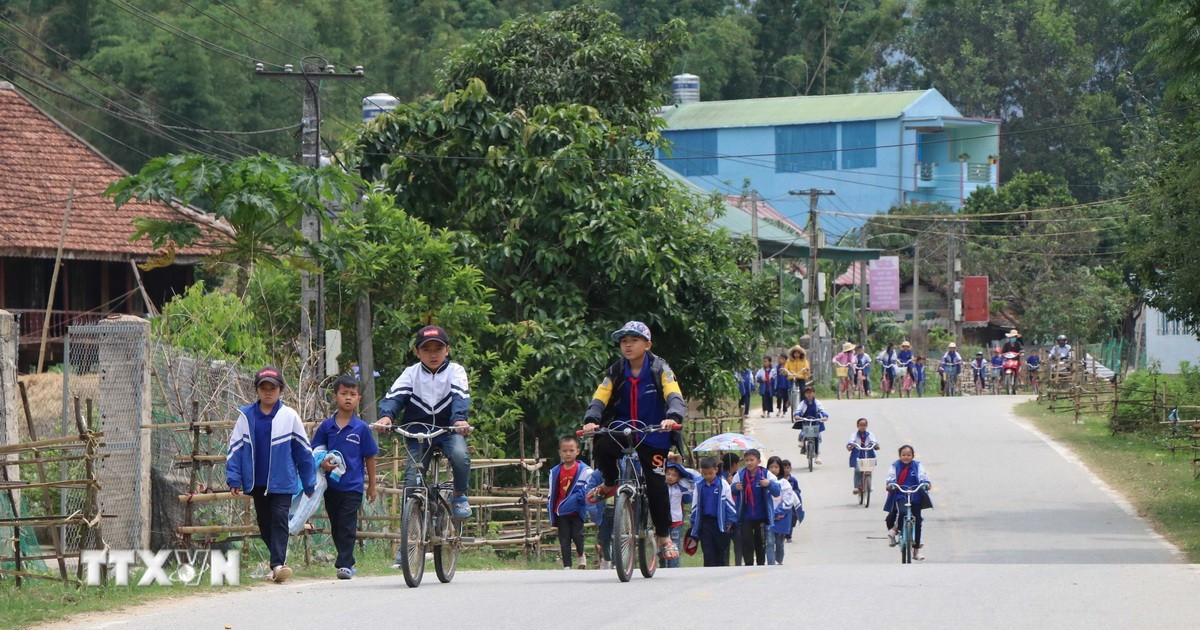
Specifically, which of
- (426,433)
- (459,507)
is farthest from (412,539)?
(426,433)

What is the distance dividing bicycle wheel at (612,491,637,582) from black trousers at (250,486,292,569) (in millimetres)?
2518

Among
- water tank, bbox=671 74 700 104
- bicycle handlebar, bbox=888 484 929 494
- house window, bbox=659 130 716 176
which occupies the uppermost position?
water tank, bbox=671 74 700 104

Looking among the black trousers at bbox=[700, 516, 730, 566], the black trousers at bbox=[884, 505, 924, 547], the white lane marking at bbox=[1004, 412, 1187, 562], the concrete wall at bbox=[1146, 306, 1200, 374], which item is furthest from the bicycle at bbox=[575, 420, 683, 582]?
the concrete wall at bbox=[1146, 306, 1200, 374]

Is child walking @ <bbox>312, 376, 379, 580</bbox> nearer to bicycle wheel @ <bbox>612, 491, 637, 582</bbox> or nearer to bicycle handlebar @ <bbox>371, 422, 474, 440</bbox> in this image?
bicycle handlebar @ <bbox>371, 422, 474, 440</bbox>

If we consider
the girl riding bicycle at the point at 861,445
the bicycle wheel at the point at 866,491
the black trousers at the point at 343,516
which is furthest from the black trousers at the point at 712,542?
the bicycle wheel at the point at 866,491

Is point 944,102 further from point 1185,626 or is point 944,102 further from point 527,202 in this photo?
point 1185,626

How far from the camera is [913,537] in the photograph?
796 inches

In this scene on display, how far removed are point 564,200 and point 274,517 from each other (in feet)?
42.7

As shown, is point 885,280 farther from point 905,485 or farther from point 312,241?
point 312,241

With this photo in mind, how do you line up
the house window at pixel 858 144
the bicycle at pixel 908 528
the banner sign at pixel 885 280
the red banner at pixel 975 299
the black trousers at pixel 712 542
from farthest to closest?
the house window at pixel 858 144 < the red banner at pixel 975 299 < the banner sign at pixel 885 280 < the bicycle at pixel 908 528 < the black trousers at pixel 712 542

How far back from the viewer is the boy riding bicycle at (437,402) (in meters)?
11.4

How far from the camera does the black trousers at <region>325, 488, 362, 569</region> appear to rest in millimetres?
12555

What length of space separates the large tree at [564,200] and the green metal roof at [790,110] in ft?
137

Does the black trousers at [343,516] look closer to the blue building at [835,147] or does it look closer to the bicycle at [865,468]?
the bicycle at [865,468]
